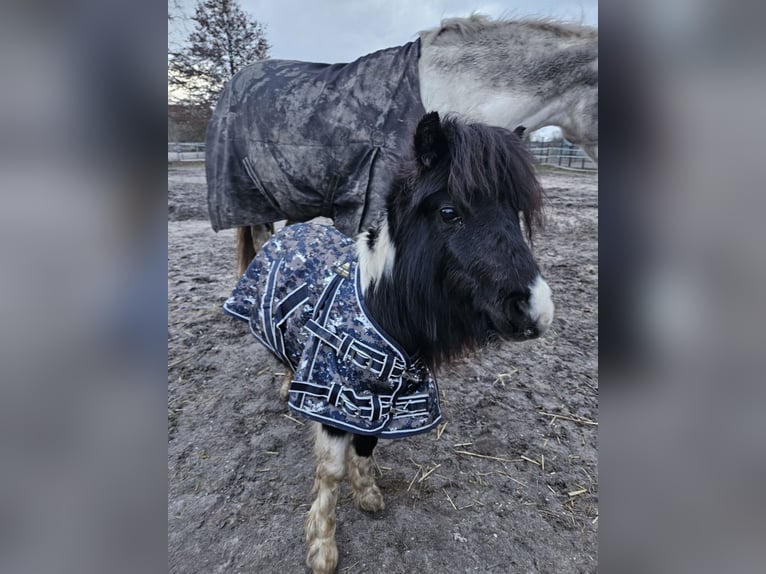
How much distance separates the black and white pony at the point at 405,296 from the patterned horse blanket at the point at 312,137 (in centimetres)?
86

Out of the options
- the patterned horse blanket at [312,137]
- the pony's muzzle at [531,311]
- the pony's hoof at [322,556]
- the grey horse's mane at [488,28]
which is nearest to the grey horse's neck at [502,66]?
the grey horse's mane at [488,28]

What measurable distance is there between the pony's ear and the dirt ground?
1.42ft

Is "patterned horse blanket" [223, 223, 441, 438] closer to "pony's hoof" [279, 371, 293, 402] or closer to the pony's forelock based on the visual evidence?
the pony's forelock

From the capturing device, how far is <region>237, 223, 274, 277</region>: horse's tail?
2762mm

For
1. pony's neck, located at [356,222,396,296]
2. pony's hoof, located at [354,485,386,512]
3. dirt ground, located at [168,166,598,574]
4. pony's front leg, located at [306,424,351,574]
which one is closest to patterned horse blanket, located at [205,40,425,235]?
dirt ground, located at [168,166,598,574]

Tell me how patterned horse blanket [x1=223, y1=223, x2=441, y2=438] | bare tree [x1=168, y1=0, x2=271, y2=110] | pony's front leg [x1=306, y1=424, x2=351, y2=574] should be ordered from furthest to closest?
bare tree [x1=168, y1=0, x2=271, y2=110]
pony's front leg [x1=306, y1=424, x2=351, y2=574]
patterned horse blanket [x1=223, y1=223, x2=441, y2=438]

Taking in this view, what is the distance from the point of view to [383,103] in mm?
2145

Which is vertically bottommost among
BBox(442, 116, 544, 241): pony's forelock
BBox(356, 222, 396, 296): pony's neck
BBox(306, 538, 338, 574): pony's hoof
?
BBox(306, 538, 338, 574): pony's hoof

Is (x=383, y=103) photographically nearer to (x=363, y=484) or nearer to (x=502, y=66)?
(x=502, y=66)

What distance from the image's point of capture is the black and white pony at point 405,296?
987 mm
